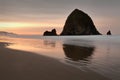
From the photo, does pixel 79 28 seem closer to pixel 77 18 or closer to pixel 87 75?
pixel 77 18

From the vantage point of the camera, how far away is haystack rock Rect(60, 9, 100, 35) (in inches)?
6772

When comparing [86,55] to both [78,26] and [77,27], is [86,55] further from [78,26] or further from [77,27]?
[78,26]

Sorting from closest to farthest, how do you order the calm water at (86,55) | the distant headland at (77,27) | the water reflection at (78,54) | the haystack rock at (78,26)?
the calm water at (86,55)
the water reflection at (78,54)
the distant headland at (77,27)
the haystack rock at (78,26)

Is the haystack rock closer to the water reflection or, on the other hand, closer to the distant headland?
the distant headland

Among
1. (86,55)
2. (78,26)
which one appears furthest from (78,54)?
(78,26)

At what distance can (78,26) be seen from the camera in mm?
178500

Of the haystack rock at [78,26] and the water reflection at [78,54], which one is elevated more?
the haystack rock at [78,26]

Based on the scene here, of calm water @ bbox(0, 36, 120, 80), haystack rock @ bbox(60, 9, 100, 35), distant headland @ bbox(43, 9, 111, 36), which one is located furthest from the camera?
haystack rock @ bbox(60, 9, 100, 35)

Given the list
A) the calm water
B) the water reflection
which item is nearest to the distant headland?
the calm water


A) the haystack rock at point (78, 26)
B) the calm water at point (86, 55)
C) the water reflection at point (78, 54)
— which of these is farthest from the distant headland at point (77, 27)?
the water reflection at point (78, 54)

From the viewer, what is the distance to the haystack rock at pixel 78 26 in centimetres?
17200

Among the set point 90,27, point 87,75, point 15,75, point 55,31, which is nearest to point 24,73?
point 15,75

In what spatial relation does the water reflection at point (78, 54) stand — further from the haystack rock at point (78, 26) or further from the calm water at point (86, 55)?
the haystack rock at point (78, 26)

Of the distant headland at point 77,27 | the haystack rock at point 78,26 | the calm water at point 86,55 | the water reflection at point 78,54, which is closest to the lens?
the calm water at point 86,55
